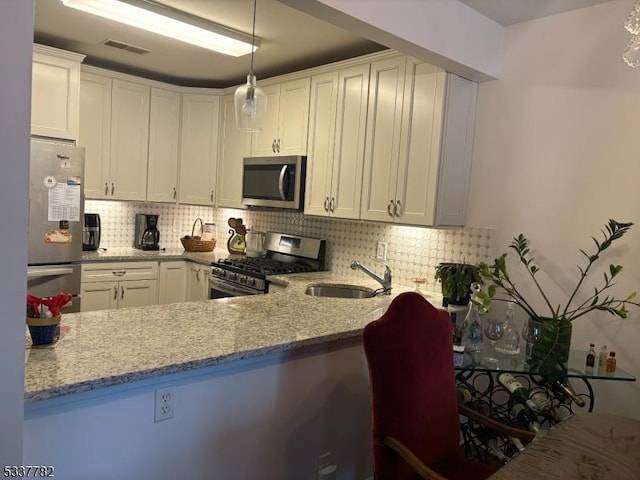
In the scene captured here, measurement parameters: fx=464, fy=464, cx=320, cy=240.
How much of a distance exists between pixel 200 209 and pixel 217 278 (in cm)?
138

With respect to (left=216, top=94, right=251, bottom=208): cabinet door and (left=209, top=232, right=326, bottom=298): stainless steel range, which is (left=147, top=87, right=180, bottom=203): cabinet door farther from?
(left=209, top=232, right=326, bottom=298): stainless steel range

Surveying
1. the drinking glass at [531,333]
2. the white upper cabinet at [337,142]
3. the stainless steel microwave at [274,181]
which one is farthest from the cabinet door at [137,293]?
the drinking glass at [531,333]

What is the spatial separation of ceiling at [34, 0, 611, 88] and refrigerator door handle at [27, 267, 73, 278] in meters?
1.65

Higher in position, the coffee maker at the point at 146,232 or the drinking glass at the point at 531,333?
the coffee maker at the point at 146,232

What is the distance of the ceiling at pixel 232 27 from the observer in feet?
8.46

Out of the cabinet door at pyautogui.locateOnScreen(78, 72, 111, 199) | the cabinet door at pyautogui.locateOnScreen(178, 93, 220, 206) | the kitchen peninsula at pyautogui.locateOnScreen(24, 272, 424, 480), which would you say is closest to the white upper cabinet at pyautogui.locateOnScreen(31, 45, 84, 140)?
the cabinet door at pyautogui.locateOnScreen(78, 72, 111, 199)

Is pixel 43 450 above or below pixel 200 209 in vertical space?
below

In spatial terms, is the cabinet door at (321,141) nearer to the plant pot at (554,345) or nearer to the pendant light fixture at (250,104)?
the pendant light fixture at (250,104)

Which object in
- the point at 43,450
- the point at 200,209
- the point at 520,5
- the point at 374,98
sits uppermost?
the point at 520,5

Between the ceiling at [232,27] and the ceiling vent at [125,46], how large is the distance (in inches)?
1.9

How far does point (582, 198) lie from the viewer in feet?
8.17

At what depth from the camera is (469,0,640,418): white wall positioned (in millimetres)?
2332

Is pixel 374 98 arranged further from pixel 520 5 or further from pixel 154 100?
pixel 154 100

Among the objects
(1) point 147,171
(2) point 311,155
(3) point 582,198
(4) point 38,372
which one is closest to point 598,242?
(3) point 582,198
